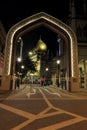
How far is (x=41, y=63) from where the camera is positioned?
70.4m

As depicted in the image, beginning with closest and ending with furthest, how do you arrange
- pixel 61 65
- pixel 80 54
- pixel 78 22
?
pixel 80 54, pixel 78 22, pixel 61 65

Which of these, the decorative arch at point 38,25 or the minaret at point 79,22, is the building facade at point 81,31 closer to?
the minaret at point 79,22

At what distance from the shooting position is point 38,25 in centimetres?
2164

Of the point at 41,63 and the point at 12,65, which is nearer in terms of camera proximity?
the point at 12,65

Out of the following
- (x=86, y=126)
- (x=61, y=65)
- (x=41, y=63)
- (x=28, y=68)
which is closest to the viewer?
(x=86, y=126)

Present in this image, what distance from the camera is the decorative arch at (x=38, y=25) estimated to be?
1908cm

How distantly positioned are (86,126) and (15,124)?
2.23 m

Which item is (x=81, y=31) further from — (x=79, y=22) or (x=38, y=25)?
(x=38, y=25)

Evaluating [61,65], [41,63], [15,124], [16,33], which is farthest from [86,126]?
[41,63]

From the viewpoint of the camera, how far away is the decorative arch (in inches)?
751

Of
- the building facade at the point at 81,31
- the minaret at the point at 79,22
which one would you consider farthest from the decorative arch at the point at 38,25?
the minaret at the point at 79,22

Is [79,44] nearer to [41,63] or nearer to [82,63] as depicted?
[82,63]

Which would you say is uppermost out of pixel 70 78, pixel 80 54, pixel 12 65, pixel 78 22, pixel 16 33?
pixel 78 22

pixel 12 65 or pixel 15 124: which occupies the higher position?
pixel 12 65
